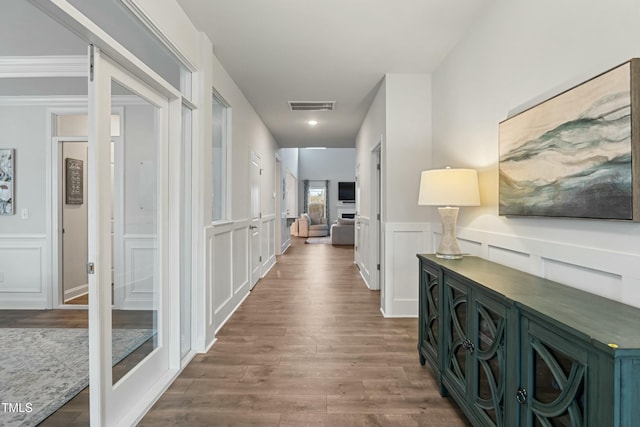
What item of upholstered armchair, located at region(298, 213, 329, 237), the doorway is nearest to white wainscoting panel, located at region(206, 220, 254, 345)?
the doorway

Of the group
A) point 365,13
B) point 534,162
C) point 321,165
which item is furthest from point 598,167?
point 321,165

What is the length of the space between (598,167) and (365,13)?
1835 mm

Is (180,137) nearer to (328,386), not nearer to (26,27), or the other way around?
(26,27)

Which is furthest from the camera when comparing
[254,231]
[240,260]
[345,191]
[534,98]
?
[345,191]

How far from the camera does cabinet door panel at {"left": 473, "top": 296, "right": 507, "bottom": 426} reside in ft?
4.41

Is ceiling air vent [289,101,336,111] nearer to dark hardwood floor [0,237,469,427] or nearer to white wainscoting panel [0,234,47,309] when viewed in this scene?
dark hardwood floor [0,237,469,427]

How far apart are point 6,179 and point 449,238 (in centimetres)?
452

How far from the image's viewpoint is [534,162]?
172 cm

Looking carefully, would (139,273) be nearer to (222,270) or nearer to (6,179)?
(222,270)

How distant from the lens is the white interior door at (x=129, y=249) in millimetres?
1569

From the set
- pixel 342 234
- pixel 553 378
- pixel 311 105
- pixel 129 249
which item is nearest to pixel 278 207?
pixel 342 234

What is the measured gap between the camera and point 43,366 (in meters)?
2.36

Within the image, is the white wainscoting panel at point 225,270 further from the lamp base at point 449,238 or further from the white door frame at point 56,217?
the lamp base at point 449,238

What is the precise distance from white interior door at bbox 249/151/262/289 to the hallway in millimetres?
1039
